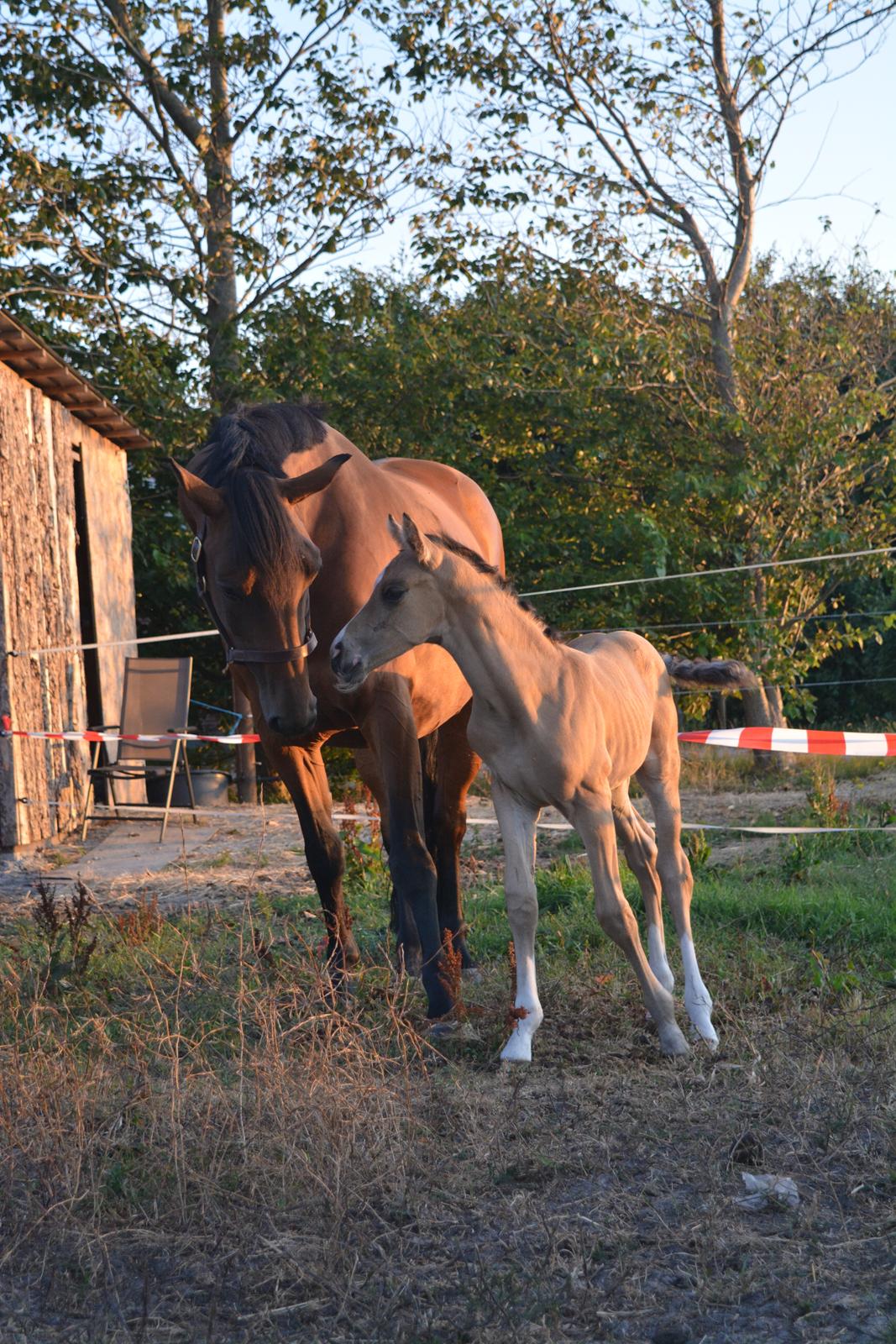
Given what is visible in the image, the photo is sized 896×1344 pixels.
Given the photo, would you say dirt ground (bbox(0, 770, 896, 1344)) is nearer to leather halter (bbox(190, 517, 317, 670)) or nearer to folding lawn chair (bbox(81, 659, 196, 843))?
leather halter (bbox(190, 517, 317, 670))

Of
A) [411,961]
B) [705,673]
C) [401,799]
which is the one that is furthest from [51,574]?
[705,673]

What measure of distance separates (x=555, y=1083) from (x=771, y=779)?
940cm

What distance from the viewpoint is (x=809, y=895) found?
238 inches

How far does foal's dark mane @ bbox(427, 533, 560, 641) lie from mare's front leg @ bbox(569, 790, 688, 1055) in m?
0.56

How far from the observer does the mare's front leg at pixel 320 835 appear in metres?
5.06

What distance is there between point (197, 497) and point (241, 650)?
1.73ft

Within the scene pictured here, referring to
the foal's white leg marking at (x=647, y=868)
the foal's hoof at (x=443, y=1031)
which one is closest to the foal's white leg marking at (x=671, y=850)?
the foal's white leg marking at (x=647, y=868)

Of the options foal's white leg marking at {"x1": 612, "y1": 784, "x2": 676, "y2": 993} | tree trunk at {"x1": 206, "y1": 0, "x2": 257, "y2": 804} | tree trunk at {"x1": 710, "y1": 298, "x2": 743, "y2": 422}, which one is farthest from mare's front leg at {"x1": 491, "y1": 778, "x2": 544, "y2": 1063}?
tree trunk at {"x1": 710, "y1": 298, "x2": 743, "y2": 422}

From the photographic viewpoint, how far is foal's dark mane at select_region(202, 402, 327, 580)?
433 cm

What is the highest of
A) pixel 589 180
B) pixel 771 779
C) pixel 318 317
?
pixel 589 180

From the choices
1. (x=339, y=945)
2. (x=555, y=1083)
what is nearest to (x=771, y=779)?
(x=339, y=945)

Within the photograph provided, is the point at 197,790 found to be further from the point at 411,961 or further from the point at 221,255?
the point at 411,961

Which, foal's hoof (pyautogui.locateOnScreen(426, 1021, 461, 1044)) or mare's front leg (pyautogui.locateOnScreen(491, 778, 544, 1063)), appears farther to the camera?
foal's hoof (pyautogui.locateOnScreen(426, 1021, 461, 1044))

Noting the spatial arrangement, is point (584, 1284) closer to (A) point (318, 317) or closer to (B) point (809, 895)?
(B) point (809, 895)
